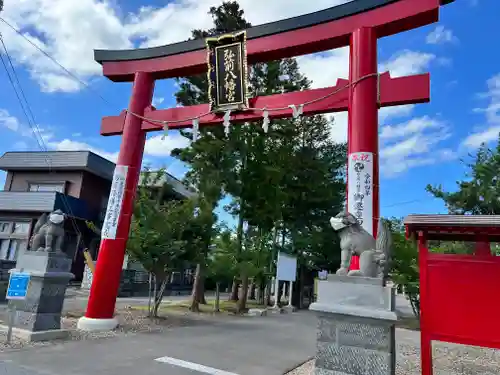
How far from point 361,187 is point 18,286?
271 inches

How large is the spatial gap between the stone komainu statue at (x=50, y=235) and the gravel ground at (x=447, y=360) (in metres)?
5.68

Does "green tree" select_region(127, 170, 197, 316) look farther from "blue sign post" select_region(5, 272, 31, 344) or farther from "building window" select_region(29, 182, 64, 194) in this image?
"building window" select_region(29, 182, 64, 194)

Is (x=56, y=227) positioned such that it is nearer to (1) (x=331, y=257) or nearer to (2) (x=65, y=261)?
(2) (x=65, y=261)

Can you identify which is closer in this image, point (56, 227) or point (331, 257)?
point (56, 227)

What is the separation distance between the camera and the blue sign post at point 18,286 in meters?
7.13

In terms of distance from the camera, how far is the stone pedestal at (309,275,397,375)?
457 centimetres

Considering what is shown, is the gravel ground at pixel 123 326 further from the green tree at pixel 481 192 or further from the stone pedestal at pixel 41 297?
the green tree at pixel 481 192

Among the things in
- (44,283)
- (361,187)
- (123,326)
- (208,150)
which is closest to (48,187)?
(208,150)

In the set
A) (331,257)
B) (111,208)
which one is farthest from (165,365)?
(331,257)

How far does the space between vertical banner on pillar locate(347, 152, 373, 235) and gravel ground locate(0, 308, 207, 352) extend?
6.13 metres

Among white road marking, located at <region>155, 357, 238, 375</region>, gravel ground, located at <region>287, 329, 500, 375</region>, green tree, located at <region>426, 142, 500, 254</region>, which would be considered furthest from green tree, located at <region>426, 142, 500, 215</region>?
white road marking, located at <region>155, 357, 238, 375</region>

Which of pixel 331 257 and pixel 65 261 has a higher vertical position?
pixel 331 257

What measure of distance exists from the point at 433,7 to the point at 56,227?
9222mm

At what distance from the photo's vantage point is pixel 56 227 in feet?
26.8
